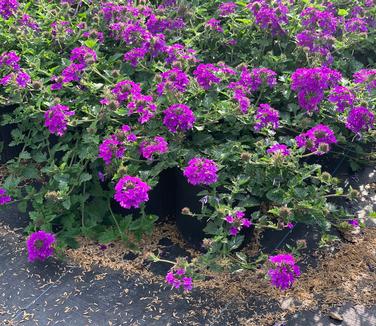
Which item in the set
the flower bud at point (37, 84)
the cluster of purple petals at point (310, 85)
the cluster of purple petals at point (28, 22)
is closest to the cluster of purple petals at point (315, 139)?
the cluster of purple petals at point (310, 85)

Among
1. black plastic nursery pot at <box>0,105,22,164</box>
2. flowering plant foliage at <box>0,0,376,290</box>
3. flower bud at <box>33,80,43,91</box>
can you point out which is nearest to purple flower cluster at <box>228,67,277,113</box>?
flowering plant foliage at <box>0,0,376,290</box>

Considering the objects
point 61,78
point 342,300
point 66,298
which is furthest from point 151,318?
point 61,78

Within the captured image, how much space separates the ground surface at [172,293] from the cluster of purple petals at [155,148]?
23.2 inches

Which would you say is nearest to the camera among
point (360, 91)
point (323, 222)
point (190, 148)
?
point (323, 222)

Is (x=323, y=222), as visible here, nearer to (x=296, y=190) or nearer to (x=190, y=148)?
(x=296, y=190)

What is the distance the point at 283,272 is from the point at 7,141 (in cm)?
214

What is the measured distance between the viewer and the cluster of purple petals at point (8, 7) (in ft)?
11.4

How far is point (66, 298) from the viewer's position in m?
2.49

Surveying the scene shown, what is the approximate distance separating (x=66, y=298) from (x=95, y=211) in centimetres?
51

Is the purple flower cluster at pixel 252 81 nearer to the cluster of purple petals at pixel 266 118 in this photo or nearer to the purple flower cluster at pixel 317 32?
the cluster of purple petals at pixel 266 118

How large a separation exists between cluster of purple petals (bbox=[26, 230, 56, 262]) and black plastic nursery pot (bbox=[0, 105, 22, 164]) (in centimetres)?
101

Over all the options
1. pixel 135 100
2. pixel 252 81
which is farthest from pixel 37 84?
pixel 252 81

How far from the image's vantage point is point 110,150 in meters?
2.48

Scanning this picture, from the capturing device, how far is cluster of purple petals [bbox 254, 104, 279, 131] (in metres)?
2.60
